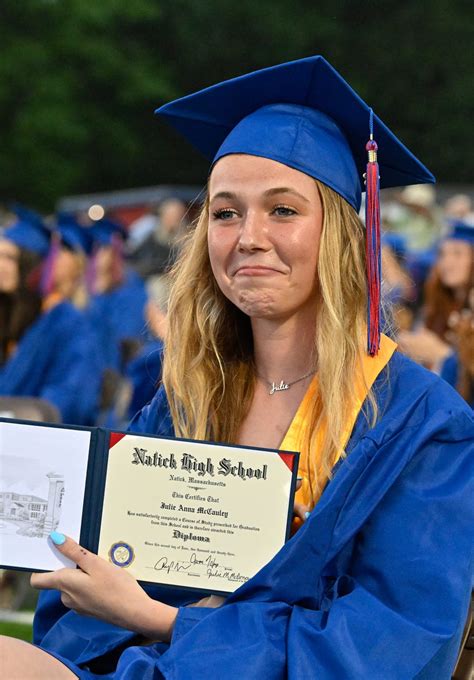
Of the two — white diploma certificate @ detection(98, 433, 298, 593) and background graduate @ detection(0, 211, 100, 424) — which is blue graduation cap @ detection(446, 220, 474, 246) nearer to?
background graduate @ detection(0, 211, 100, 424)

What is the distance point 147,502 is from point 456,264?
546 centimetres

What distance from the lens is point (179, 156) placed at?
27.4 meters

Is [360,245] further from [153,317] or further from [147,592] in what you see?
[153,317]

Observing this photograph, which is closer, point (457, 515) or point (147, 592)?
point (457, 515)

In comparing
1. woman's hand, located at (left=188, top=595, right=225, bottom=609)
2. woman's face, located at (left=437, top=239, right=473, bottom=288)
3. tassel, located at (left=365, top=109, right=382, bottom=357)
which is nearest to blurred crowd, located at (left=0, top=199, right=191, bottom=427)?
woman's face, located at (left=437, top=239, right=473, bottom=288)

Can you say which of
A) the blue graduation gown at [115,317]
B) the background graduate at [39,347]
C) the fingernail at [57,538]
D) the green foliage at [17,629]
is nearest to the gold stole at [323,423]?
the fingernail at [57,538]

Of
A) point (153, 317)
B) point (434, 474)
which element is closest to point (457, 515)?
point (434, 474)

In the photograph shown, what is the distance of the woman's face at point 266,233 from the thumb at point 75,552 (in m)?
0.68

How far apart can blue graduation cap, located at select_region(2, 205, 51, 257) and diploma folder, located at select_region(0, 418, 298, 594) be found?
18.8 feet

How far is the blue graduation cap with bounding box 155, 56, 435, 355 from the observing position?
2711mm

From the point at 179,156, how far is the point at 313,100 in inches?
981

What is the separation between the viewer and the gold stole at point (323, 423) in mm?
2607
